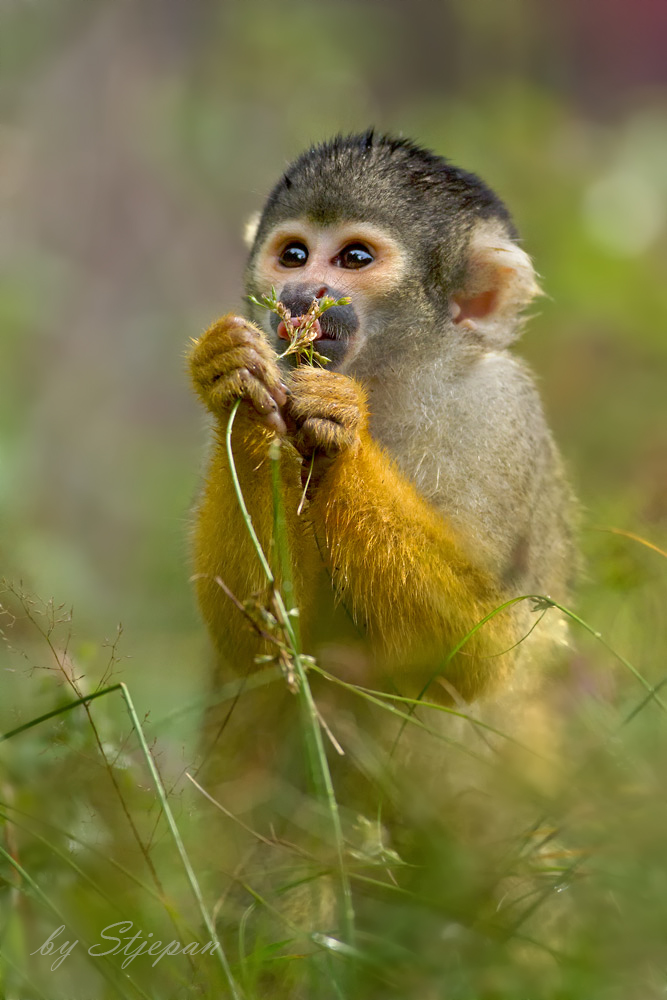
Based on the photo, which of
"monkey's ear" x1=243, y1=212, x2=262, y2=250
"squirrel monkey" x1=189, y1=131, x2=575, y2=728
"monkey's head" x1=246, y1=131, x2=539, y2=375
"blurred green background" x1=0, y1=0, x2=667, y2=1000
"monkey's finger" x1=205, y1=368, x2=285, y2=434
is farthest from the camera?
"blurred green background" x1=0, y1=0, x2=667, y2=1000

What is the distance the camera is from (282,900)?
252cm

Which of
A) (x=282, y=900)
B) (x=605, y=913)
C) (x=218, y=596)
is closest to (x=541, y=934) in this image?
(x=605, y=913)

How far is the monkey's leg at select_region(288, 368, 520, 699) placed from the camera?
104 inches

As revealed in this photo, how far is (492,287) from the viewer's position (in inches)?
132

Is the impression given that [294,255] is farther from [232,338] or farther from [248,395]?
[248,395]

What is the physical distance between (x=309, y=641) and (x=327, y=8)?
5773mm

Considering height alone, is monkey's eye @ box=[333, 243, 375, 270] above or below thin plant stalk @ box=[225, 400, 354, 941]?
above

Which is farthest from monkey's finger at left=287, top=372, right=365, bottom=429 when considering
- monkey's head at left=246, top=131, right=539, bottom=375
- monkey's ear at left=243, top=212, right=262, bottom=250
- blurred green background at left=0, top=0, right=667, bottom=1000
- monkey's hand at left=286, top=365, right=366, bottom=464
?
blurred green background at left=0, top=0, right=667, bottom=1000

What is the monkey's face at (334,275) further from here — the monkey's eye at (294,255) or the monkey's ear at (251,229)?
the monkey's ear at (251,229)

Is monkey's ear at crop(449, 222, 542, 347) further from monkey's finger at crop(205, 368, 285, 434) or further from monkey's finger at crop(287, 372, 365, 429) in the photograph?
monkey's finger at crop(205, 368, 285, 434)

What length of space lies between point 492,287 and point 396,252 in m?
0.37

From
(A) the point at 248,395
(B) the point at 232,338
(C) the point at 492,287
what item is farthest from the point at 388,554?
(C) the point at 492,287

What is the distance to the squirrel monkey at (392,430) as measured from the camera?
8.64 ft

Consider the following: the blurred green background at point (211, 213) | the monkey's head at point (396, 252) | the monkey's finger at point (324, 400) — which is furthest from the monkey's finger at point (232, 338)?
the blurred green background at point (211, 213)
